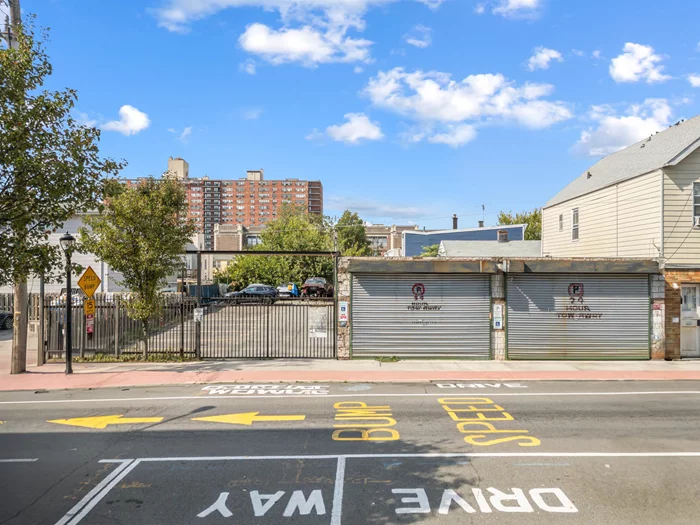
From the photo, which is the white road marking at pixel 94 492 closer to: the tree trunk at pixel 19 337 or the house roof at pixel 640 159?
the tree trunk at pixel 19 337

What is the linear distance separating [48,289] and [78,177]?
29.4 m

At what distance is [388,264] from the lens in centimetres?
1797

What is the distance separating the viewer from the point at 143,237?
56.2ft

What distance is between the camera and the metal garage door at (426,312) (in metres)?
18.3

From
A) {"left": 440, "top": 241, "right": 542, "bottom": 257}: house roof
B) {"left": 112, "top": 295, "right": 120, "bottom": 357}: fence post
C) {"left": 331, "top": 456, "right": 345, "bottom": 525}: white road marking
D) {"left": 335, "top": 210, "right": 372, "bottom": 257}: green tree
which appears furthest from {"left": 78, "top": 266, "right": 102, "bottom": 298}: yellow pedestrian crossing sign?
{"left": 335, "top": 210, "right": 372, "bottom": 257}: green tree

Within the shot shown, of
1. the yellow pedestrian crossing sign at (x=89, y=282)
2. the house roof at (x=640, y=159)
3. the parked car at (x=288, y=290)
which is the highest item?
the house roof at (x=640, y=159)

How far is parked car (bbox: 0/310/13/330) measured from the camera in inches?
1102

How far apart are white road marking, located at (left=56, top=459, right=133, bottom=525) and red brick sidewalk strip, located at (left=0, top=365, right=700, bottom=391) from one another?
6.53 m

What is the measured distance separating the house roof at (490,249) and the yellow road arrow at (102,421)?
84.5 feet

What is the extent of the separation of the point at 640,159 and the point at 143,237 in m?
18.8

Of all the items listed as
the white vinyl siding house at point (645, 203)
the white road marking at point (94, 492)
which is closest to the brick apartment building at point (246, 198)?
the white vinyl siding house at point (645, 203)

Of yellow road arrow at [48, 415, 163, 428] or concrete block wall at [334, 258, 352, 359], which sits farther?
concrete block wall at [334, 258, 352, 359]

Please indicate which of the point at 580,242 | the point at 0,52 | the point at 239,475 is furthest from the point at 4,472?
the point at 580,242

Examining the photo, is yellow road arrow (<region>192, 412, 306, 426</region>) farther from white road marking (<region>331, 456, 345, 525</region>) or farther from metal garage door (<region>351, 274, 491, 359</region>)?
metal garage door (<region>351, 274, 491, 359</region>)
